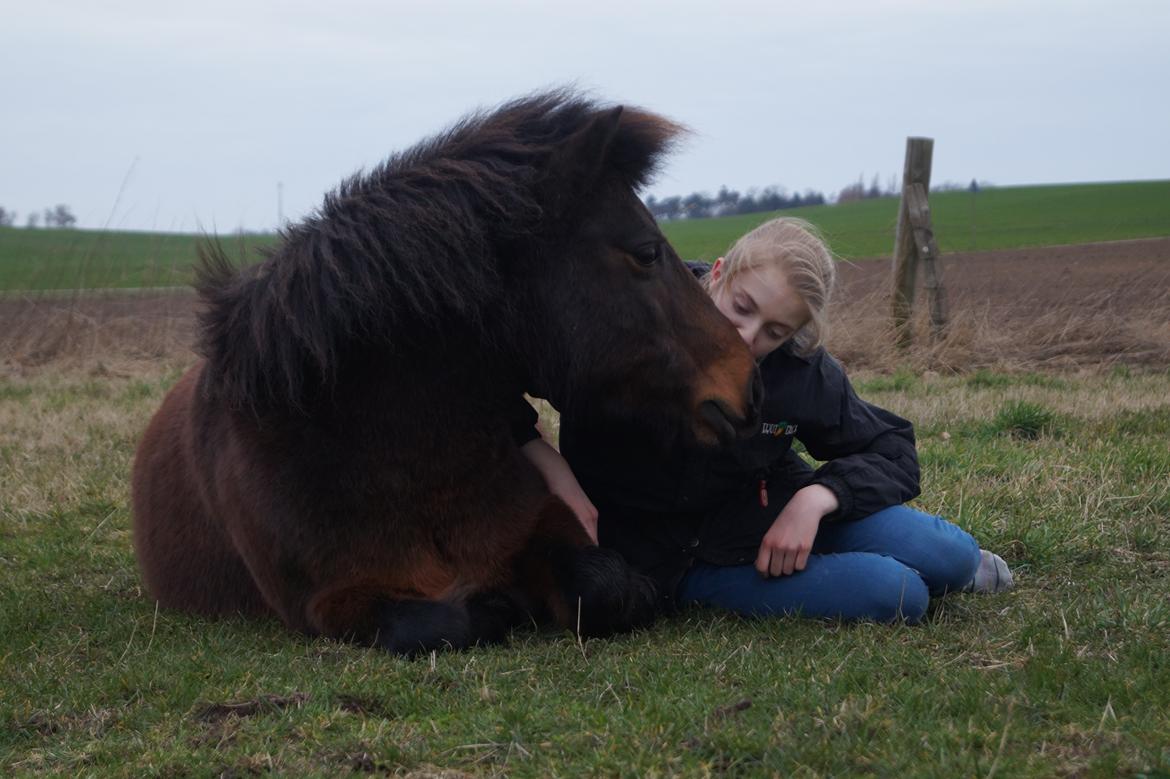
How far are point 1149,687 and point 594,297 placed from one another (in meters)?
1.86

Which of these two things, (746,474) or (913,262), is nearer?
(746,474)

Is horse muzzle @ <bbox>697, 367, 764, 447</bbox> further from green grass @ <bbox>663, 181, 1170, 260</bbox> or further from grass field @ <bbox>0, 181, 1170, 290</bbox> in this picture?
green grass @ <bbox>663, 181, 1170, 260</bbox>

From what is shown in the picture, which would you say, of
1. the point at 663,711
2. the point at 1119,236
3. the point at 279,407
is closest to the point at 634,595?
the point at 663,711

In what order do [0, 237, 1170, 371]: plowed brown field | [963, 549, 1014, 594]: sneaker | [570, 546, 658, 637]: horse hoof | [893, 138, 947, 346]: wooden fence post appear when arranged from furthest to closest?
[893, 138, 947, 346]: wooden fence post < [0, 237, 1170, 371]: plowed brown field < [963, 549, 1014, 594]: sneaker < [570, 546, 658, 637]: horse hoof

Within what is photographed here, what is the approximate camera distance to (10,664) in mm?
3850

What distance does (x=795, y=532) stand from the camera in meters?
3.93

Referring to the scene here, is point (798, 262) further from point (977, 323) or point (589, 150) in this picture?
point (977, 323)

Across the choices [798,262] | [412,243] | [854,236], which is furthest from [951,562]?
[854,236]

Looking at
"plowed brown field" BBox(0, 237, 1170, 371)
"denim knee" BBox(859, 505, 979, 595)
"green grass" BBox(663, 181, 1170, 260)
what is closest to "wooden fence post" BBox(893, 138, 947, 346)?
"plowed brown field" BBox(0, 237, 1170, 371)

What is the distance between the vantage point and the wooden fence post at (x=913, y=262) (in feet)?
35.6

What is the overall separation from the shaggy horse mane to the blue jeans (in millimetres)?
1304

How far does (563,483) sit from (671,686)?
1126mm

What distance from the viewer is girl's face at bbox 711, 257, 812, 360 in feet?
12.9

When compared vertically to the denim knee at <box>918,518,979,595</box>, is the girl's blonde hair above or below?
above
